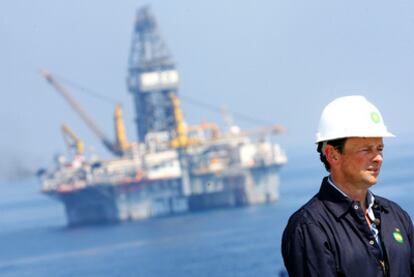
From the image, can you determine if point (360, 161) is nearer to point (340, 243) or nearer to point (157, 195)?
point (340, 243)

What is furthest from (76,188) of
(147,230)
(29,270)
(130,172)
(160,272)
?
(160,272)

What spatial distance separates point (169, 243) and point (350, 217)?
64295 mm

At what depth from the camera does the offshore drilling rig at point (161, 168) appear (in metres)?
90.5

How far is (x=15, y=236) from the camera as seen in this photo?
8781cm

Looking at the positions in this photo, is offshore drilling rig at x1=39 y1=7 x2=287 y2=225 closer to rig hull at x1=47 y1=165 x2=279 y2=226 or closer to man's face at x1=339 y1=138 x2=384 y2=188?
rig hull at x1=47 y1=165 x2=279 y2=226

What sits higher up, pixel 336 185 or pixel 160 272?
pixel 336 185

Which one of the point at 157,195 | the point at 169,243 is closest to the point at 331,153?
the point at 169,243

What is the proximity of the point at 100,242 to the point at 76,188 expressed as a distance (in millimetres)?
16199

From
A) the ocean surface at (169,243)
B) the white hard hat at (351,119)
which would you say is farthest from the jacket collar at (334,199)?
Answer: the ocean surface at (169,243)

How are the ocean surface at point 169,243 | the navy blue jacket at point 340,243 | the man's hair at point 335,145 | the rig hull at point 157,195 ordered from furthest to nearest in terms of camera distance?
the rig hull at point 157,195, the ocean surface at point 169,243, the man's hair at point 335,145, the navy blue jacket at point 340,243

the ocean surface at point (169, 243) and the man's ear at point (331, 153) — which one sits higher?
the man's ear at point (331, 153)

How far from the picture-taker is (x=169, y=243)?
6750 centimetres

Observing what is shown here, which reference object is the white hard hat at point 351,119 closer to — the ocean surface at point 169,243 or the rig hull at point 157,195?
the ocean surface at point 169,243

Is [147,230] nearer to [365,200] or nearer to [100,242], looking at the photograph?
[100,242]
